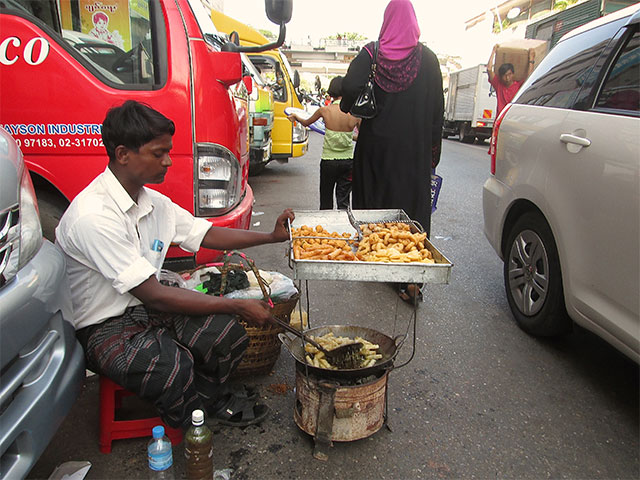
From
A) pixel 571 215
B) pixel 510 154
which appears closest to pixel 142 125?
pixel 571 215

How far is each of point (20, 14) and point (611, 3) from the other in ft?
48.3

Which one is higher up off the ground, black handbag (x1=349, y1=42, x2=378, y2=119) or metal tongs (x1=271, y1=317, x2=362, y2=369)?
black handbag (x1=349, y1=42, x2=378, y2=119)

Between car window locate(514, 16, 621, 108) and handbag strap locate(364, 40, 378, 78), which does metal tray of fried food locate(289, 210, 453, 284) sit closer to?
car window locate(514, 16, 621, 108)

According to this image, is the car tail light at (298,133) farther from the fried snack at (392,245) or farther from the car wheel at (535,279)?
the fried snack at (392,245)

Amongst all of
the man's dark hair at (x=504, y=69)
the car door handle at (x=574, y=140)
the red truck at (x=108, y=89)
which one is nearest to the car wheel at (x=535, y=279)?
the car door handle at (x=574, y=140)

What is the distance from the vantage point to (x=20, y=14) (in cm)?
275

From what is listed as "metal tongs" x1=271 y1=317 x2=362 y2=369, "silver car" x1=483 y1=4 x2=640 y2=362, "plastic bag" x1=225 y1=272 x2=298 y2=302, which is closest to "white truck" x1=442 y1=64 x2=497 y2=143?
"silver car" x1=483 y1=4 x2=640 y2=362

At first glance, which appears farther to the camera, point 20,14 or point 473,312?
point 473,312

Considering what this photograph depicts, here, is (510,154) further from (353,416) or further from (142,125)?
(142,125)

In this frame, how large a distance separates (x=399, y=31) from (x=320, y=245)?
1.94 m

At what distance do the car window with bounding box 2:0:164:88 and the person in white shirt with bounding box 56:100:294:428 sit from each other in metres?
0.98

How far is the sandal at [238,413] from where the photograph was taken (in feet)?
8.02

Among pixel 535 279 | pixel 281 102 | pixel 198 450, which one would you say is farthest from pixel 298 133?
pixel 198 450

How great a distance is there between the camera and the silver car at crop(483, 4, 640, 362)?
7.80ft
